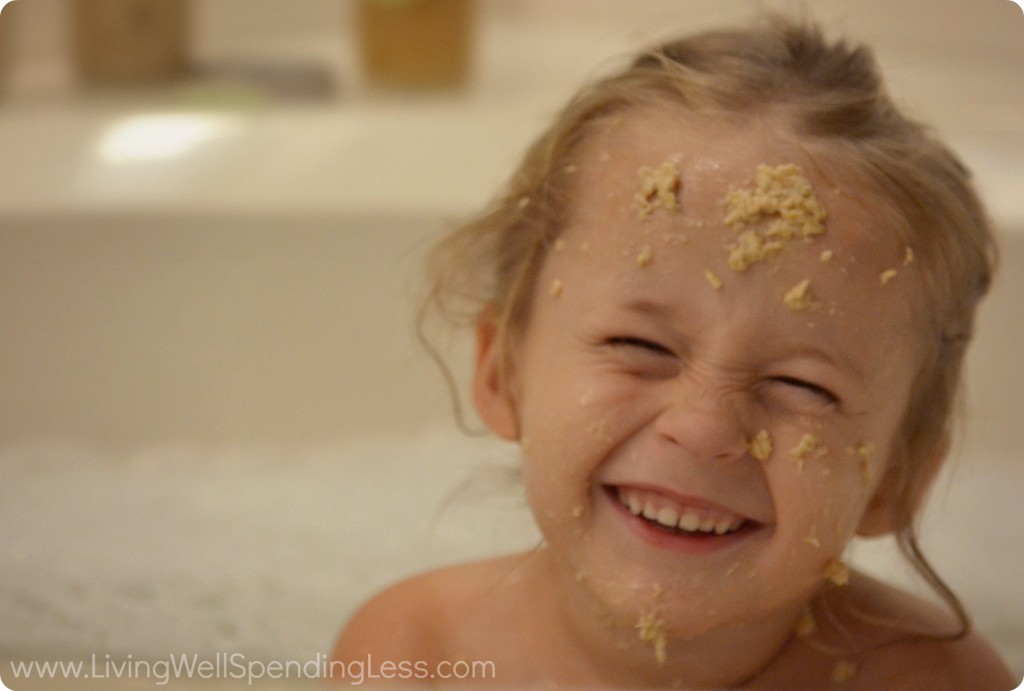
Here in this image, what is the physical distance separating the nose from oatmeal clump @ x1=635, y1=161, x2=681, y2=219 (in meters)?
0.09

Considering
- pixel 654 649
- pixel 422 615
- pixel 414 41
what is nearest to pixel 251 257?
pixel 414 41

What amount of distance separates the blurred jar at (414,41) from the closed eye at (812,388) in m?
0.94

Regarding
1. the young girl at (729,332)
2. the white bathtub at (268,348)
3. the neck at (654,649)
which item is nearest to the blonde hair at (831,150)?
the young girl at (729,332)

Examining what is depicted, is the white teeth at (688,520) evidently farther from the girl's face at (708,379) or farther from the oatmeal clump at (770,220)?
the oatmeal clump at (770,220)

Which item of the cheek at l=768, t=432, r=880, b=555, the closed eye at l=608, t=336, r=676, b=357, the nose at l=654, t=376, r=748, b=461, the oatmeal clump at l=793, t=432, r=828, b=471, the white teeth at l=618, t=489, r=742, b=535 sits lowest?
the white teeth at l=618, t=489, r=742, b=535

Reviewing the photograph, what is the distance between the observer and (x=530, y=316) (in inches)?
27.8

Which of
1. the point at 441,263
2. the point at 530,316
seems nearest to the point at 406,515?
the point at 441,263

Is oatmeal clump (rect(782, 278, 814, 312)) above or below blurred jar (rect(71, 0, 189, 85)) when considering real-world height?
above

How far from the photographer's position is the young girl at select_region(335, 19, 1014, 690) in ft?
1.97

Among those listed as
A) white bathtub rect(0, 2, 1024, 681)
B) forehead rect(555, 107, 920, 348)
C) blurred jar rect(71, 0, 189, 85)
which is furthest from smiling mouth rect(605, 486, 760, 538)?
blurred jar rect(71, 0, 189, 85)

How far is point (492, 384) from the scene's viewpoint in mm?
763

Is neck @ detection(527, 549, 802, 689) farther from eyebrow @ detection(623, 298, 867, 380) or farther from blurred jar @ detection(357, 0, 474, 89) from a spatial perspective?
blurred jar @ detection(357, 0, 474, 89)

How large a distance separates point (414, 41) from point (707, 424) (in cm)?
98

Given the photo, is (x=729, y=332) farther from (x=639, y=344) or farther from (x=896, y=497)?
(x=896, y=497)
